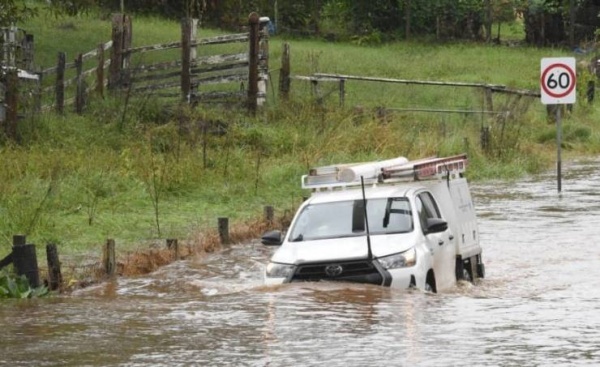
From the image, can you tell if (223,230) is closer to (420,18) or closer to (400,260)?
(400,260)

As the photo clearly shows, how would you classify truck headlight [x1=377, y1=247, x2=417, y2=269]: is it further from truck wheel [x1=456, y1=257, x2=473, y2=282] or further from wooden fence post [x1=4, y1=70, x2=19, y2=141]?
wooden fence post [x1=4, y1=70, x2=19, y2=141]

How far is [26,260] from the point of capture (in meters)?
14.5

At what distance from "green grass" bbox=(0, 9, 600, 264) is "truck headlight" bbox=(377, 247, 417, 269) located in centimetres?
493

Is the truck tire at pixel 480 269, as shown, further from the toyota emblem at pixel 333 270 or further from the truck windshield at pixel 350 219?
the toyota emblem at pixel 333 270

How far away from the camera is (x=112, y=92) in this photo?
31938mm

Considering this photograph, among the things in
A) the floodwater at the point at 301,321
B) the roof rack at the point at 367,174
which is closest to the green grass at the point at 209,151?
the floodwater at the point at 301,321

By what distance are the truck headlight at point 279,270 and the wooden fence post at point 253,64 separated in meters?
15.5

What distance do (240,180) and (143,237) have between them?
5.57m

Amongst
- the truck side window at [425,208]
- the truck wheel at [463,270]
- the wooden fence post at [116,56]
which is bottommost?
the truck wheel at [463,270]

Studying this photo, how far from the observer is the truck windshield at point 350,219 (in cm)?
1488

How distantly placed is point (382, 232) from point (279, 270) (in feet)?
3.82

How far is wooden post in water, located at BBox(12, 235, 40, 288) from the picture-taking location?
47.1 feet

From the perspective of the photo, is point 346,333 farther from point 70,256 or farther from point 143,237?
point 143,237

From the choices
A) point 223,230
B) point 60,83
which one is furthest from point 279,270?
point 60,83
